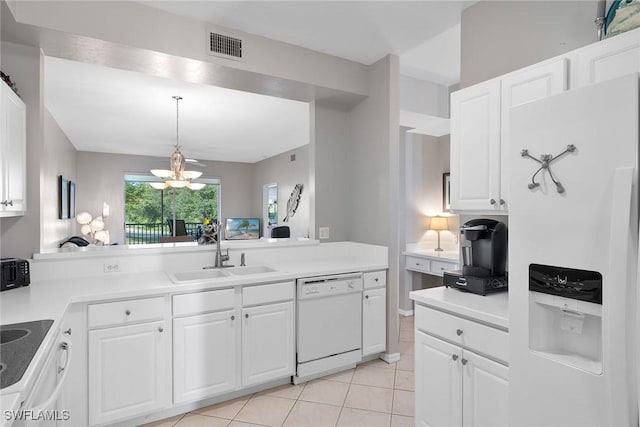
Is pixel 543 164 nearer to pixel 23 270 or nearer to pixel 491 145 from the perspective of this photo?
pixel 491 145

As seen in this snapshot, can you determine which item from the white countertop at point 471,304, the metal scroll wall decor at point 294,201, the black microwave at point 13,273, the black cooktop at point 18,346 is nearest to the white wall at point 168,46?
the black microwave at point 13,273

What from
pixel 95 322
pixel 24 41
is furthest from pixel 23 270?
pixel 24 41

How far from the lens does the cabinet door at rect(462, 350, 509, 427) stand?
56.7 inches

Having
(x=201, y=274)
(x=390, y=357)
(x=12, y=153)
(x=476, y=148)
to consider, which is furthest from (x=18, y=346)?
(x=390, y=357)

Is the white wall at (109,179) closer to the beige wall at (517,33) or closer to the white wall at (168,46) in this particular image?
the white wall at (168,46)

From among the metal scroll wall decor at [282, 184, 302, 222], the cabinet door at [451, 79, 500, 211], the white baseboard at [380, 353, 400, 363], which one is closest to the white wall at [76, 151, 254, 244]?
the metal scroll wall decor at [282, 184, 302, 222]

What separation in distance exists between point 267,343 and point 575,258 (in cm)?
194

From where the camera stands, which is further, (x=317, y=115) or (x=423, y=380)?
(x=317, y=115)

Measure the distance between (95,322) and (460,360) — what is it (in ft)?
6.41

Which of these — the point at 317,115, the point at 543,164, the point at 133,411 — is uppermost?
the point at 317,115

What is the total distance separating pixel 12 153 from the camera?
1.89m

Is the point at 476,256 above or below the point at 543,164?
below

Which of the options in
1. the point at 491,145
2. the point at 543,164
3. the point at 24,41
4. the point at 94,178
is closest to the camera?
the point at 543,164

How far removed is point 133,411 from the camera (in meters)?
2.00
